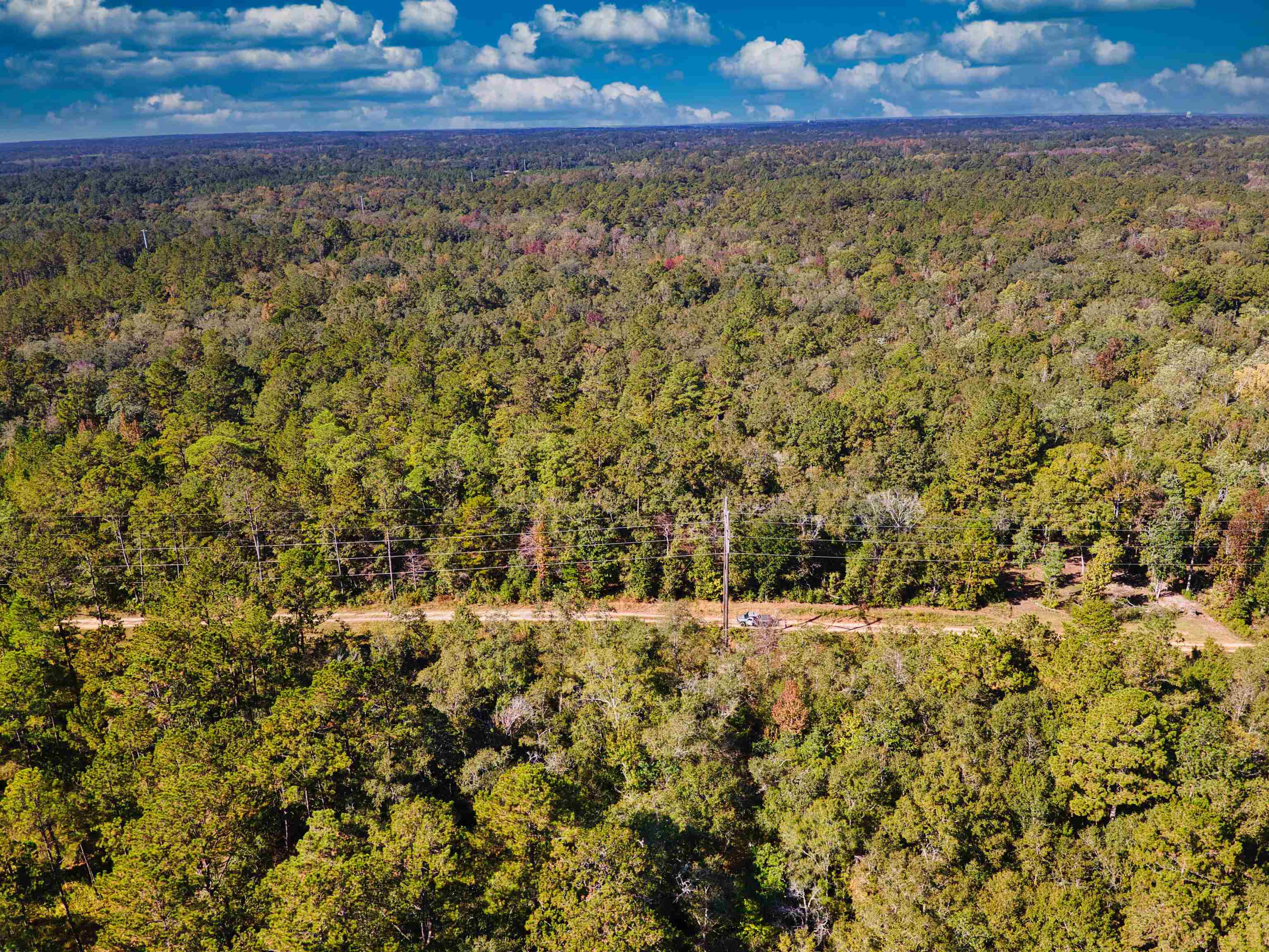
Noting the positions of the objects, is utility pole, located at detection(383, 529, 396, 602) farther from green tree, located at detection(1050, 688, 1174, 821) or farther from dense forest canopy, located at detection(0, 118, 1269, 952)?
green tree, located at detection(1050, 688, 1174, 821)

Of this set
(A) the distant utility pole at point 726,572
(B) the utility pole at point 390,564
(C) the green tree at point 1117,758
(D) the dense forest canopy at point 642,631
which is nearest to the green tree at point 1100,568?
(D) the dense forest canopy at point 642,631

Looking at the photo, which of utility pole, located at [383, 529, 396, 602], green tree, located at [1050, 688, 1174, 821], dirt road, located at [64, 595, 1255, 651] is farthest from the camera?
utility pole, located at [383, 529, 396, 602]

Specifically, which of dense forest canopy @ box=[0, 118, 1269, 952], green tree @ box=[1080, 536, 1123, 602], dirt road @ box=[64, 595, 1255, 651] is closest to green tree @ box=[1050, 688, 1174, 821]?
→ dense forest canopy @ box=[0, 118, 1269, 952]

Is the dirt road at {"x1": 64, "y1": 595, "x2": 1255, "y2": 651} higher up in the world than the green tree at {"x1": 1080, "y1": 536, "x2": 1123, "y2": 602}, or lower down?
lower down

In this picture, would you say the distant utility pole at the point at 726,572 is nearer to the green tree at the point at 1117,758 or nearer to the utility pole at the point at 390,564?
the green tree at the point at 1117,758

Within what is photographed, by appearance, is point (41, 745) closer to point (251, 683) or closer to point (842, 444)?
point (251, 683)

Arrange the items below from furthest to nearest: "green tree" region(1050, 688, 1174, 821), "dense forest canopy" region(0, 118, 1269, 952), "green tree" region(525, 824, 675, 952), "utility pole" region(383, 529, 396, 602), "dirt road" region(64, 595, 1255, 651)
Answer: "utility pole" region(383, 529, 396, 602) < "dirt road" region(64, 595, 1255, 651) < "green tree" region(1050, 688, 1174, 821) < "dense forest canopy" region(0, 118, 1269, 952) < "green tree" region(525, 824, 675, 952)

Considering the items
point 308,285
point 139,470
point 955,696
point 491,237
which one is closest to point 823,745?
point 955,696
